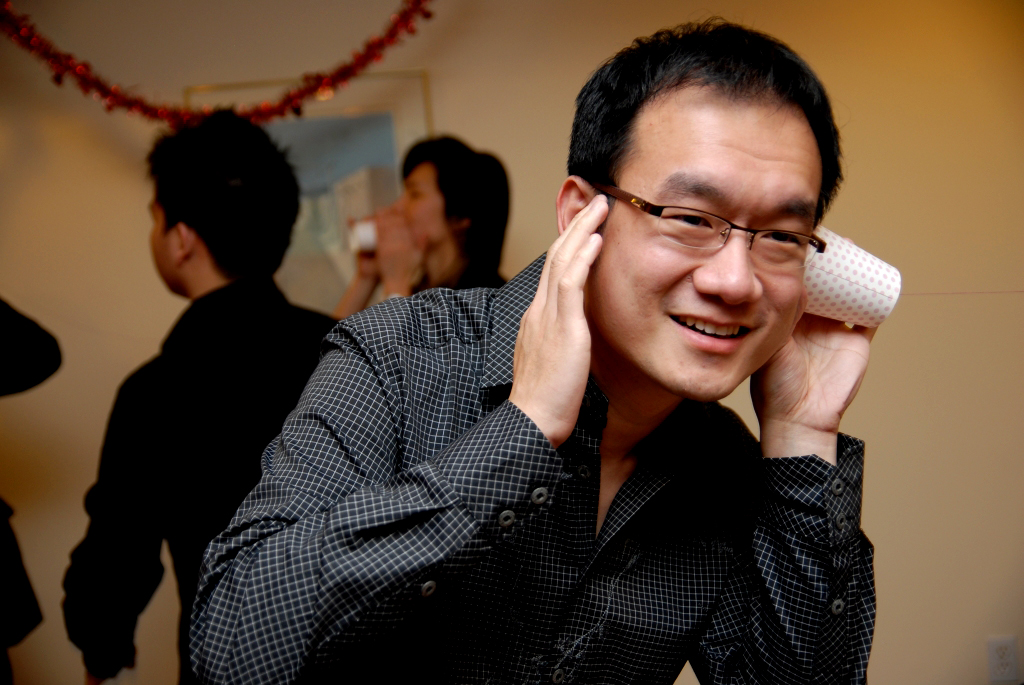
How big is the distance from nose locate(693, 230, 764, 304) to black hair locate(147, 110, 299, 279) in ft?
3.65

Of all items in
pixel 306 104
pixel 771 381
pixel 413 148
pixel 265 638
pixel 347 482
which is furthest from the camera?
pixel 306 104

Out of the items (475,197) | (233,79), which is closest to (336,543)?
(475,197)

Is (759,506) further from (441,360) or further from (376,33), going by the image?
(376,33)

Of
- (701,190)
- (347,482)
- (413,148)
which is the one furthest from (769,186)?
(413,148)

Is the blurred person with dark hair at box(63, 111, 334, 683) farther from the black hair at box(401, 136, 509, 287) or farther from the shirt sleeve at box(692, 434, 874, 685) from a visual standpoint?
the shirt sleeve at box(692, 434, 874, 685)

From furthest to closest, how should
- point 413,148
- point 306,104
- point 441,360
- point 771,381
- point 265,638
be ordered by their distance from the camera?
point 306,104 < point 413,148 < point 771,381 < point 441,360 < point 265,638

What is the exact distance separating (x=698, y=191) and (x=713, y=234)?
0.06 meters

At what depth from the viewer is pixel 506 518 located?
2.75ft

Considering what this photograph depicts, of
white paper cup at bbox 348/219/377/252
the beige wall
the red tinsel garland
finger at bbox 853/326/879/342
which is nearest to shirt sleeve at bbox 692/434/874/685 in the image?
finger at bbox 853/326/879/342

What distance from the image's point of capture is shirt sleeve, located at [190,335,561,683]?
2.64 ft

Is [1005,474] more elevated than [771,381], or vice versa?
[771,381]

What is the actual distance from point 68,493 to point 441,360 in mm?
1924

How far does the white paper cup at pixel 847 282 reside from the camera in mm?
1148

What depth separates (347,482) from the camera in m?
0.93
